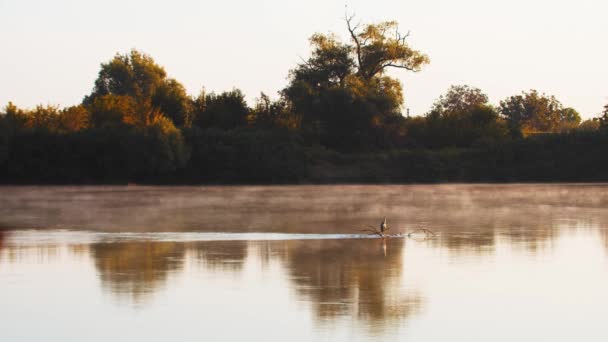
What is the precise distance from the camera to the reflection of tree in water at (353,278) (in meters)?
11.0

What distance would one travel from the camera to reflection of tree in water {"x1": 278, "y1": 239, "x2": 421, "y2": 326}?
36.2ft

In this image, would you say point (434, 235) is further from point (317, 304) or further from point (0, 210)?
point (0, 210)

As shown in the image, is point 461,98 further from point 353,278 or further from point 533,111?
point 353,278

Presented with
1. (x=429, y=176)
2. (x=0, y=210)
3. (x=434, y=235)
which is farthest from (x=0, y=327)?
(x=429, y=176)

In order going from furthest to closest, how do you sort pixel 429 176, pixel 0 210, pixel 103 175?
pixel 429 176
pixel 103 175
pixel 0 210

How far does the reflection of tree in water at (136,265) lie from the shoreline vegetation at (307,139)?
1382 inches

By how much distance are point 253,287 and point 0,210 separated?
18.4 m

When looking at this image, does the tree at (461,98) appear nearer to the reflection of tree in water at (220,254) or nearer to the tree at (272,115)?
the tree at (272,115)

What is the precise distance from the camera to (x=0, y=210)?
29.7 m

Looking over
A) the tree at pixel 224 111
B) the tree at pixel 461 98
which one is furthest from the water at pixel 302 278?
the tree at pixel 461 98

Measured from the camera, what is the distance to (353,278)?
44.8ft

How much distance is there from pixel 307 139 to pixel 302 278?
4891cm

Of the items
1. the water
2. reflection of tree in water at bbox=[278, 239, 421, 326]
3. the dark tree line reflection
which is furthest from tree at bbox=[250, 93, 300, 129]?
reflection of tree in water at bbox=[278, 239, 421, 326]

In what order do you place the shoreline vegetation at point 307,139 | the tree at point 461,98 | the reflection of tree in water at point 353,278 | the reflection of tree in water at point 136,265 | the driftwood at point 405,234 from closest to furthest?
the reflection of tree in water at point 353,278 < the reflection of tree in water at point 136,265 < the driftwood at point 405,234 < the shoreline vegetation at point 307,139 < the tree at point 461,98
